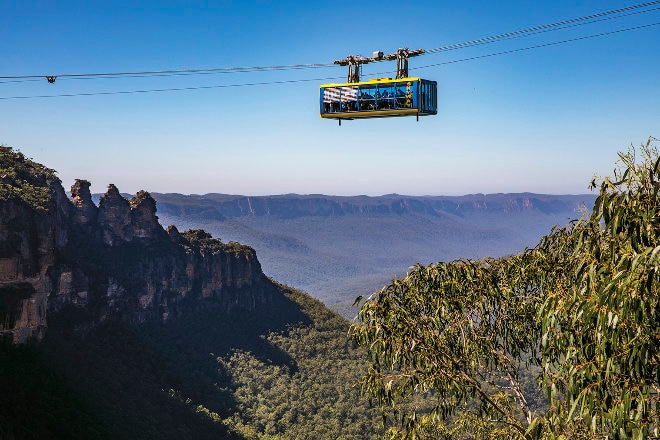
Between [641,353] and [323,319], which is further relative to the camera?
[323,319]

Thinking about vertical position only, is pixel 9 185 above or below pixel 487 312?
above

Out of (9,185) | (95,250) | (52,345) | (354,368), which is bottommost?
(354,368)

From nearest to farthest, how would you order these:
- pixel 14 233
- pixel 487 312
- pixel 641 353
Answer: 1. pixel 641 353
2. pixel 487 312
3. pixel 14 233

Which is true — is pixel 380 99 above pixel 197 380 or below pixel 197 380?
above

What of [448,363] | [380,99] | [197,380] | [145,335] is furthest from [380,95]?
[145,335]

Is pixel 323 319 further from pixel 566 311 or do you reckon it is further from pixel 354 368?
pixel 566 311

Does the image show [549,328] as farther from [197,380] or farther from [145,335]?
[145,335]

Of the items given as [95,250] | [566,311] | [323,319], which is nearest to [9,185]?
[95,250]
